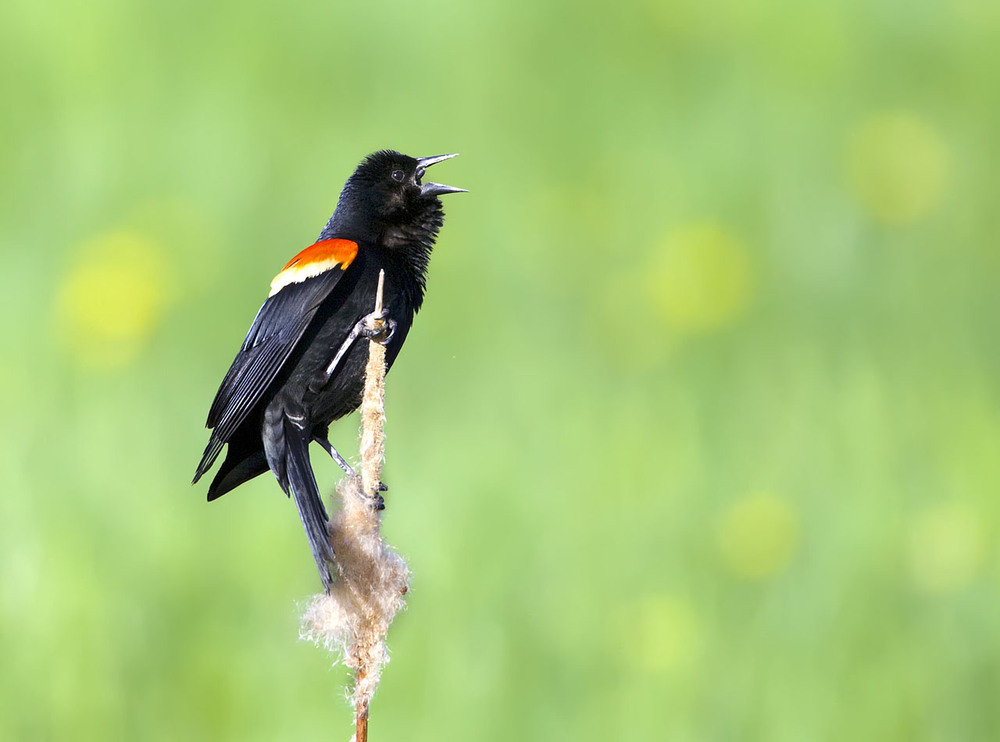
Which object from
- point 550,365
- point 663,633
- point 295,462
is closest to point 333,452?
point 295,462

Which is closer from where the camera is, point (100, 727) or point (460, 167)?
point (100, 727)

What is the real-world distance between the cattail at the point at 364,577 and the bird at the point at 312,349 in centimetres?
38

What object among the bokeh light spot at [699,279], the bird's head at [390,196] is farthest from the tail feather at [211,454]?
the bokeh light spot at [699,279]

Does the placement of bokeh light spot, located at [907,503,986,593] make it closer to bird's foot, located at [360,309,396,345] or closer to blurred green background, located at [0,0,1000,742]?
blurred green background, located at [0,0,1000,742]

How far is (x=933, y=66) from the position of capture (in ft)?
19.4

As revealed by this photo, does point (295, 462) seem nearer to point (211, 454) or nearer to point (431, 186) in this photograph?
point (211, 454)

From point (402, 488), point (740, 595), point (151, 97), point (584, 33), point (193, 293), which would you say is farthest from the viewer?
point (584, 33)

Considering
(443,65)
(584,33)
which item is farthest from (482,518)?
(584,33)

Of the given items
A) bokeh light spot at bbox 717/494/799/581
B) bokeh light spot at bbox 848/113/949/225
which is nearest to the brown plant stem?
bokeh light spot at bbox 717/494/799/581

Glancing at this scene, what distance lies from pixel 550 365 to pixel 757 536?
1.02m

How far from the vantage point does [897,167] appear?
544 cm

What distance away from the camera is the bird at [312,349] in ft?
8.16

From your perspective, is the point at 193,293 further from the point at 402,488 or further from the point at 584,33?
the point at 584,33

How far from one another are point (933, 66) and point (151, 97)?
→ 368 centimetres
